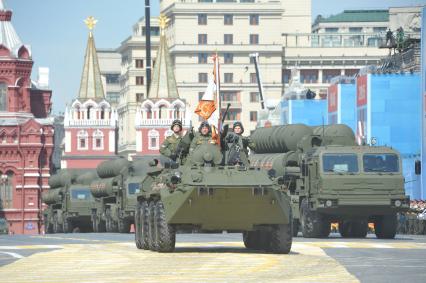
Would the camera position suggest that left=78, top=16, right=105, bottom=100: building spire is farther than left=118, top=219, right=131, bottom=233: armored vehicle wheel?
Yes

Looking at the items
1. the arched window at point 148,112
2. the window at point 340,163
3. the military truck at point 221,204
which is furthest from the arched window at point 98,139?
the military truck at point 221,204

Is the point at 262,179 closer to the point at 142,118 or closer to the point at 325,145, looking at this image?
the point at 325,145

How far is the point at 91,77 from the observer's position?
17250 cm

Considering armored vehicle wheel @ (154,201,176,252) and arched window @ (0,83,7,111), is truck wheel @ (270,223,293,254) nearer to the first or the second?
armored vehicle wheel @ (154,201,176,252)

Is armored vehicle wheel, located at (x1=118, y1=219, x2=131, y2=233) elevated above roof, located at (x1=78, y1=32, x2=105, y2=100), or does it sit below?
below

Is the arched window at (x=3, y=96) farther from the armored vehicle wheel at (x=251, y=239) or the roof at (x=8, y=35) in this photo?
the armored vehicle wheel at (x=251, y=239)

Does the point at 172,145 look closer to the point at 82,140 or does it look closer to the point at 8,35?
the point at 8,35

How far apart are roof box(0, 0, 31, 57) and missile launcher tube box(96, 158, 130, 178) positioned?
228ft

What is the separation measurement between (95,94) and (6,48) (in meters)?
37.7

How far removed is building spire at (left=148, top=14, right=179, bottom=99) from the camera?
172750 millimetres

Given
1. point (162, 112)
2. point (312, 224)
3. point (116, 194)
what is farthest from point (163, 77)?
point (312, 224)

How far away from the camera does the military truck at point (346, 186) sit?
123 ft

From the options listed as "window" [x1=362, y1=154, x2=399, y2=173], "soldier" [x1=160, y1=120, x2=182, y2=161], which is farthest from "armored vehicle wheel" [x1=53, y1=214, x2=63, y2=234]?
"soldier" [x1=160, y1=120, x2=182, y2=161]

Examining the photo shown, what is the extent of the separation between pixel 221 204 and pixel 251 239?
93.3 inches
